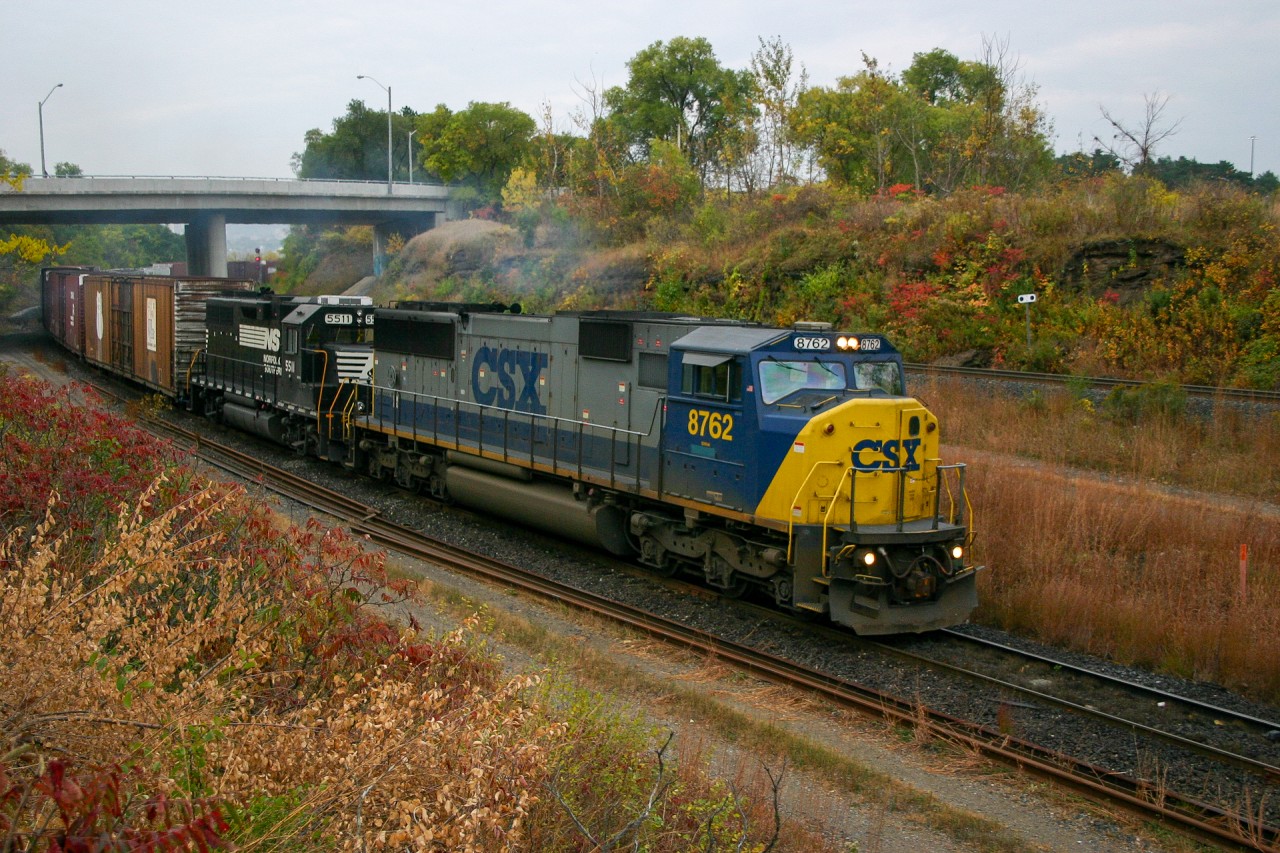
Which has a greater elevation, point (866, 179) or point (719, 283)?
point (866, 179)

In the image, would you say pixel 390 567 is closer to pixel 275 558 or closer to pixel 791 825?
pixel 275 558

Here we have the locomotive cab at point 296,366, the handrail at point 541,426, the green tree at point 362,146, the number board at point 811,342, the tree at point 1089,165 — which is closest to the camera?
the number board at point 811,342

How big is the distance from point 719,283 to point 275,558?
76.0 feet

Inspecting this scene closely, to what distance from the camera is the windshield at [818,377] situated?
11.0 meters

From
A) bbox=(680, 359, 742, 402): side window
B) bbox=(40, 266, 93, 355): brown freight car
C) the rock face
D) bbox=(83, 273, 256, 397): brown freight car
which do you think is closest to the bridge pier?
bbox=(40, 266, 93, 355): brown freight car

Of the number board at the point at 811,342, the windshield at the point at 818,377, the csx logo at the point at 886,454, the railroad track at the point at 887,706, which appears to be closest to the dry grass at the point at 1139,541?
the railroad track at the point at 887,706

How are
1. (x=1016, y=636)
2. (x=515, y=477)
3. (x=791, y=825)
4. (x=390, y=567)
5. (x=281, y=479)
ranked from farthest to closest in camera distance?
(x=281, y=479) → (x=515, y=477) → (x=390, y=567) → (x=1016, y=636) → (x=791, y=825)

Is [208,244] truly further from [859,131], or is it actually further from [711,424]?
[711,424]

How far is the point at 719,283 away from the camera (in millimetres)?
29516

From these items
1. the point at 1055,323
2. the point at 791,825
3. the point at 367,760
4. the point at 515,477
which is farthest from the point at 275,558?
the point at 1055,323

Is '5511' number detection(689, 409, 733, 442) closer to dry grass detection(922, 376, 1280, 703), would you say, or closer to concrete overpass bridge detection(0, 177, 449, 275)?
dry grass detection(922, 376, 1280, 703)

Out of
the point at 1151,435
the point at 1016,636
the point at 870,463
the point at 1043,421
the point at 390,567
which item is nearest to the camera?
the point at 870,463

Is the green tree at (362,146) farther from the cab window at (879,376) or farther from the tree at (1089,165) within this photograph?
the cab window at (879,376)

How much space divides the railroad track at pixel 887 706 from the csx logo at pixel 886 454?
224 cm
